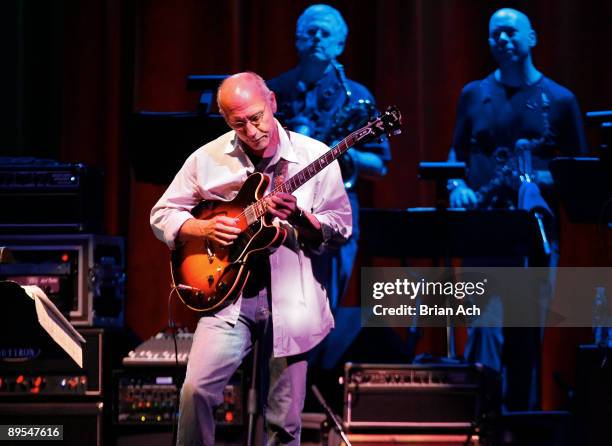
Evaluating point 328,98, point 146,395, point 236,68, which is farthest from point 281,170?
point 236,68

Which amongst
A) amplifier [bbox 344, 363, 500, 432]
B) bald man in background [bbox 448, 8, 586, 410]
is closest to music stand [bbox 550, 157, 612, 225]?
bald man in background [bbox 448, 8, 586, 410]

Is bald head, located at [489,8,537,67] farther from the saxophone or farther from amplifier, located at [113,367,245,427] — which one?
amplifier, located at [113,367,245,427]

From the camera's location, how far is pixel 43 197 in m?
4.52

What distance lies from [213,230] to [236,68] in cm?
251

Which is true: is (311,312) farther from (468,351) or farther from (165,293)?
(165,293)

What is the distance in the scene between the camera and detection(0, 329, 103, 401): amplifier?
4.35 meters

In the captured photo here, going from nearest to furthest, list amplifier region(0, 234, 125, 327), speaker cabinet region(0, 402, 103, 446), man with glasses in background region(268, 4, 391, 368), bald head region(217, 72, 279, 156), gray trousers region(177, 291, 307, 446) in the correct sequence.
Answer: gray trousers region(177, 291, 307, 446) < bald head region(217, 72, 279, 156) < speaker cabinet region(0, 402, 103, 446) < amplifier region(0, 234, 125, 327) < man with glasses in background region(268, 4, 391, 368)

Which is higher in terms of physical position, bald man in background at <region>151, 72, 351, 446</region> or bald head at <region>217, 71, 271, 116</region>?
bald head at <region>217, 71, 271, 116</region>

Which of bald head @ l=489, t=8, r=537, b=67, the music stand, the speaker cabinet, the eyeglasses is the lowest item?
the speaker cabinet

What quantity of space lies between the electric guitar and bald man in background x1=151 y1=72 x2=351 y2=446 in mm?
44

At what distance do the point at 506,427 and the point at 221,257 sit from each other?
202cm

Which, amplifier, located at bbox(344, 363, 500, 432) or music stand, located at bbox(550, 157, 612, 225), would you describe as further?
music stand, located at bbox(550, 157, 612, 225)

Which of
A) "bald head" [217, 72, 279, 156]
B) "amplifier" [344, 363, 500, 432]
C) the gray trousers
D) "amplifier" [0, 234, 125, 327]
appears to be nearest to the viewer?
the gray trousers

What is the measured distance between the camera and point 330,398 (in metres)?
4.67
